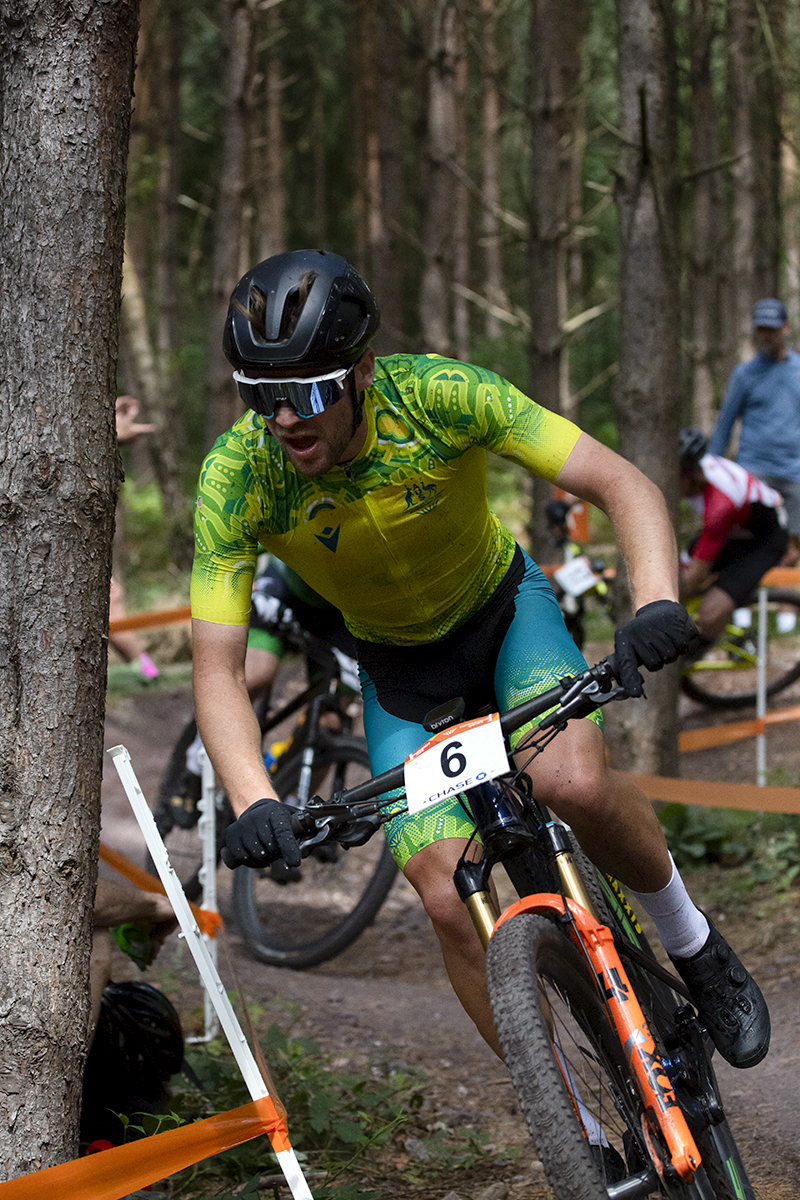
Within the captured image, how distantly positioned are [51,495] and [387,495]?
2.61 ft

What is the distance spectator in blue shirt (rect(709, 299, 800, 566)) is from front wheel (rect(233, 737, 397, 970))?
4.37 metres

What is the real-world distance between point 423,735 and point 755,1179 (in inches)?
54.0

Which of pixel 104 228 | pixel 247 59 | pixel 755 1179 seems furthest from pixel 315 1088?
pixel 247 59

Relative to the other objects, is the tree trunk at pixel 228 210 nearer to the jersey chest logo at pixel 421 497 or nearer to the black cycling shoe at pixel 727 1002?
the jersey chest logo at pixel 421 497

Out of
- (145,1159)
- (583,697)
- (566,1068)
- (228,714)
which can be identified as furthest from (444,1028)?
(583,697)

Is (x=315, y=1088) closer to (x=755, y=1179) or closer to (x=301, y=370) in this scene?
(x=755, y=1179)

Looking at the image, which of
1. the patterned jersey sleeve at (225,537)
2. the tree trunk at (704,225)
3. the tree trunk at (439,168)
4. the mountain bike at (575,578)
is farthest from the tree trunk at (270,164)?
the patterned jersey sleeve at (225,537)

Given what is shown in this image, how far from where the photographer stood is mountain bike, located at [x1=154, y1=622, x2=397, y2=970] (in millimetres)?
5277

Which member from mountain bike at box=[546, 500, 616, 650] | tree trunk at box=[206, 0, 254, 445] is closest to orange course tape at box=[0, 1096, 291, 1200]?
mountain bike at box=[546, 500, 616, 650]

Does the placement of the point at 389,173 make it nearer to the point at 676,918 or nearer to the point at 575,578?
the point at 575,578

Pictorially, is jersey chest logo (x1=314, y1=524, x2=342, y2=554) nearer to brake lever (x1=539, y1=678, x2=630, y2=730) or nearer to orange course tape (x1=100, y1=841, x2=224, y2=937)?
brake lever (x1=539, y1=678, x2=630, y2=730)

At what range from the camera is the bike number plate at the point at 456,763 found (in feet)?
7.31

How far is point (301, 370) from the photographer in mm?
2607

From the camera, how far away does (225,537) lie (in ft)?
9.36
